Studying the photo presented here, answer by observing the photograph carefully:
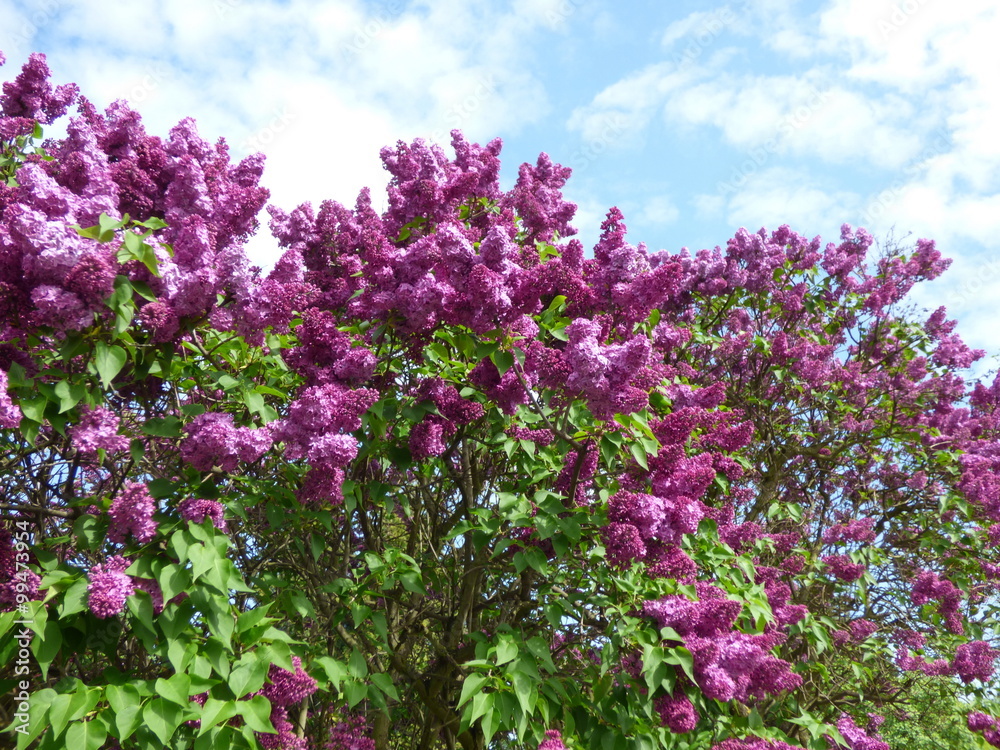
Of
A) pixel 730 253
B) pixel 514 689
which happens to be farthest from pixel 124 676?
pixel 730 253

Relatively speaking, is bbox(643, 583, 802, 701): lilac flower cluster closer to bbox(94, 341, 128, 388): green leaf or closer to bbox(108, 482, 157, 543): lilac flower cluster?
bbox(108, 482, 157, 543): lilac flower cluster

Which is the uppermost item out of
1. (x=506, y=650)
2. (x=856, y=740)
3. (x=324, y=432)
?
(x=324, y=432)

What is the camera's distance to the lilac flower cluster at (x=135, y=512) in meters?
2.74

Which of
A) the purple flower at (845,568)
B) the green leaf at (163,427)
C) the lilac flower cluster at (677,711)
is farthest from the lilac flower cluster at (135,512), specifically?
the purple flower at (845,568)

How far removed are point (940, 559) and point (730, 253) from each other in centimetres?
330

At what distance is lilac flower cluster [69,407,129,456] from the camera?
2824mm

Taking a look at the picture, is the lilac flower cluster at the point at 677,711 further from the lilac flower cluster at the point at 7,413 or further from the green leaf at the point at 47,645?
the lilac flower cluster at the point at 7,413

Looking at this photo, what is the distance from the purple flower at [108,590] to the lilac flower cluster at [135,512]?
6.0 inches

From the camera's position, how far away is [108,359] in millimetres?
2574

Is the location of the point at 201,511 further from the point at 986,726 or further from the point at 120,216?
the point at 986,726

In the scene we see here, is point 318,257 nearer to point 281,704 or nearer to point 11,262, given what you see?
point 11,262

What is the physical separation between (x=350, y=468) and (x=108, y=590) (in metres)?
1.39

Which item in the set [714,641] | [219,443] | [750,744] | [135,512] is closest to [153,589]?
[135,512]

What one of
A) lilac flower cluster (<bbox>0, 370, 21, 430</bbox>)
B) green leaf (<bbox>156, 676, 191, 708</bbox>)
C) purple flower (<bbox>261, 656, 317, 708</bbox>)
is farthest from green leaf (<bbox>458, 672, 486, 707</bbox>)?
lilac flower cluster (<bbox>0, 370, 21, 430</bbox>)
